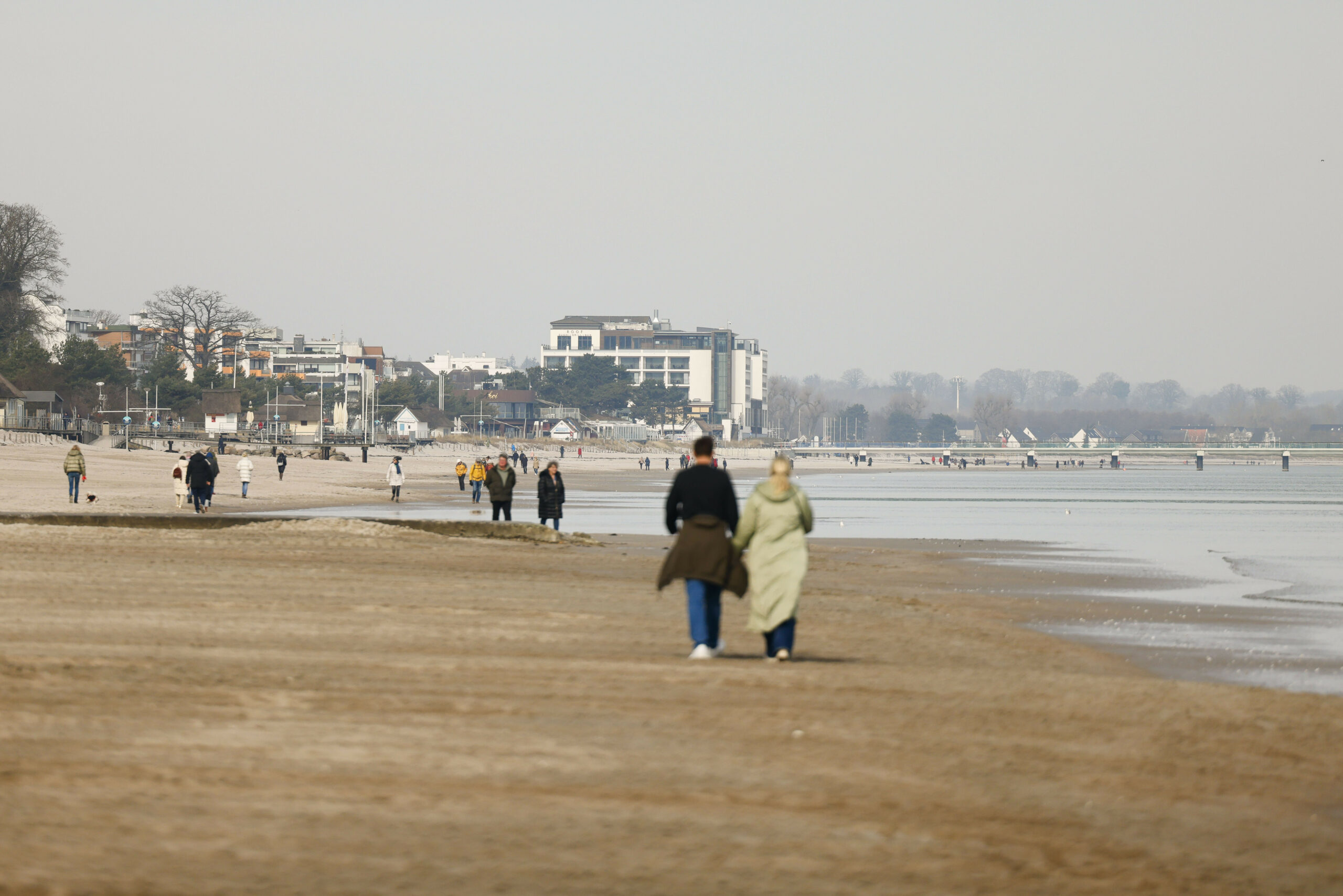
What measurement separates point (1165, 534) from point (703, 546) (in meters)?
28.5

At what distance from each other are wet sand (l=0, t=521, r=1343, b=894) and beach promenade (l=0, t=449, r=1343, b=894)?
0.07 ft

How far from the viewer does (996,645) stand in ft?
41.3

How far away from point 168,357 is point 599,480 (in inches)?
1879

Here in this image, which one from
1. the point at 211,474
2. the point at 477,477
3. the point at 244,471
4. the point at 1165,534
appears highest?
the point at 211,474

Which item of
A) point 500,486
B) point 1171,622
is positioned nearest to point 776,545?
point 1171,622

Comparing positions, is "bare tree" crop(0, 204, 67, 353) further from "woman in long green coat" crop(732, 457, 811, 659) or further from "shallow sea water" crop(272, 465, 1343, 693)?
"woman in long green coat" crop(732, 457, 811, 659)

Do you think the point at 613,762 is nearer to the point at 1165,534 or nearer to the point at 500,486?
the point at 500,486

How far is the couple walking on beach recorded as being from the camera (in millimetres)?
10016

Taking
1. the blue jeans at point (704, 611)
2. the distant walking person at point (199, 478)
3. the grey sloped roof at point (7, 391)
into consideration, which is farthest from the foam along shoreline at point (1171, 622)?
the grey sloped roof at point (7, 391)

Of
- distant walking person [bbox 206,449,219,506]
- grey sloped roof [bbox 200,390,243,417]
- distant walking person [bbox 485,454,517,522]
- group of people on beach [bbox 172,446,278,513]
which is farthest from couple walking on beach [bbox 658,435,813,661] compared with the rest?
grey sloped roof [bbox 200,390,243,417]

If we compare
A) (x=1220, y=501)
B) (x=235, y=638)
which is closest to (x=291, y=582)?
(x=235, y=638)

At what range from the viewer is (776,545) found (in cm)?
1005

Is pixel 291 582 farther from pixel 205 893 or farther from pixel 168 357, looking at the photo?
pixel 168 357

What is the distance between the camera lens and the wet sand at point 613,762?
17.1ft
